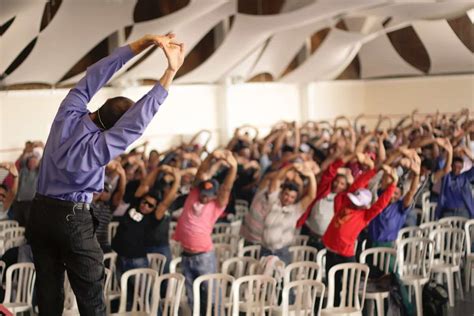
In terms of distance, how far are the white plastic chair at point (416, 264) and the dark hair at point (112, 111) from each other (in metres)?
4.06

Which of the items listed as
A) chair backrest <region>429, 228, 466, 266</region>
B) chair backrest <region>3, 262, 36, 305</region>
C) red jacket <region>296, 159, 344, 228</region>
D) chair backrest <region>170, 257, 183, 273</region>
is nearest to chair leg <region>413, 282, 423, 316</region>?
chair backrest <region>429, 228, 466, 266</region>

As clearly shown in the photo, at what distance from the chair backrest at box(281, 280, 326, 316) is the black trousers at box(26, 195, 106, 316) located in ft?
7.30

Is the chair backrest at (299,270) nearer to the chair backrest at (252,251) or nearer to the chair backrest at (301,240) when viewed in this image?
the chair backrest at (252,251)

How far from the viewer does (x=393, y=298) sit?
6.90 metres

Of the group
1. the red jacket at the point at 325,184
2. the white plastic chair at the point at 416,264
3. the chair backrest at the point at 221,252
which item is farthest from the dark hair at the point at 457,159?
the chair backrest at the point at 221,252

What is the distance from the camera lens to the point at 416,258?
7703 mm

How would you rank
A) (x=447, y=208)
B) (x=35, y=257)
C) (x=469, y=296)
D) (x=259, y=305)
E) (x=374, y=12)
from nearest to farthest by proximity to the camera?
(x=35, y=257), (x=259, y=305), (x=469, y=296), (x=447, y=208), (x=374, y=12)

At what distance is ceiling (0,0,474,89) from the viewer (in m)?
12.7

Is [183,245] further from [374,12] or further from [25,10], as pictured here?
[374,12]

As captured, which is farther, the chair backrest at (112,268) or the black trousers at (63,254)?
the chair backrest at (112,268)

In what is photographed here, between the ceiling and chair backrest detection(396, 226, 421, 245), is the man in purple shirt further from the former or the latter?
the ceiling

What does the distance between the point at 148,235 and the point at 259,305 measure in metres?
1.43

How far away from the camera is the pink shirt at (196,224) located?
6992mm

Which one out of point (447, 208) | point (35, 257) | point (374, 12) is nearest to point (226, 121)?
point (374, 12)
